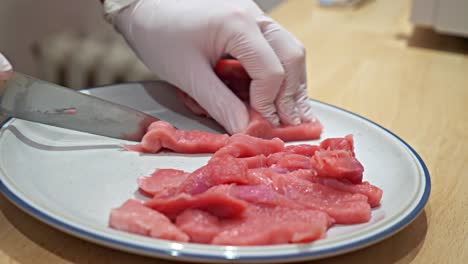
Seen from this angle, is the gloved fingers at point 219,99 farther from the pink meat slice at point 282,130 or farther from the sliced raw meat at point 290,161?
the sliced raw meat at point 290,161

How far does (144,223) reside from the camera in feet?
3.10

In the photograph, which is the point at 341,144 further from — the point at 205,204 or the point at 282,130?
the point at 205,204

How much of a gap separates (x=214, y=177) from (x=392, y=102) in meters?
0.84

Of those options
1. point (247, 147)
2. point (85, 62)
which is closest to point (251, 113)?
point (247, 147)

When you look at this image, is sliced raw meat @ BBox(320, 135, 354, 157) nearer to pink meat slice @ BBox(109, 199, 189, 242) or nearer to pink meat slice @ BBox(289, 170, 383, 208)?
pink meat slice @ BBox(289, 170, 383, 208)

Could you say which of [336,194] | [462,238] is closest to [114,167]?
[336,194]

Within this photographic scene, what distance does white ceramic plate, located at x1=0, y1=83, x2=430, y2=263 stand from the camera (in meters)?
0.89

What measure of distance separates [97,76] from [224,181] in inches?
60.4

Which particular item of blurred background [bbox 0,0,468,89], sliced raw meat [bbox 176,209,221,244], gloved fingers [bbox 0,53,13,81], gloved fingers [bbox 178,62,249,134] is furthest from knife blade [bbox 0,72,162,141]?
blurred background [bbox 0,0,468,89]

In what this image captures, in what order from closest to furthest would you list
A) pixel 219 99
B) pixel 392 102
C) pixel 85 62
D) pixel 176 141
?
pixel 176 141 < pixel 219 99 < pixel 392 102 < pixel 85 62

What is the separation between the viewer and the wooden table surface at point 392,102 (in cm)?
100

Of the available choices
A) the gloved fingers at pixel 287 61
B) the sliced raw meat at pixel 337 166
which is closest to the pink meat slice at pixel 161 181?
the sliced raw meat at pixel 337 166

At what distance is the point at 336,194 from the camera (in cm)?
108

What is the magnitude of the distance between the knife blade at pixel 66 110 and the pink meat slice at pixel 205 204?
1.15ft
